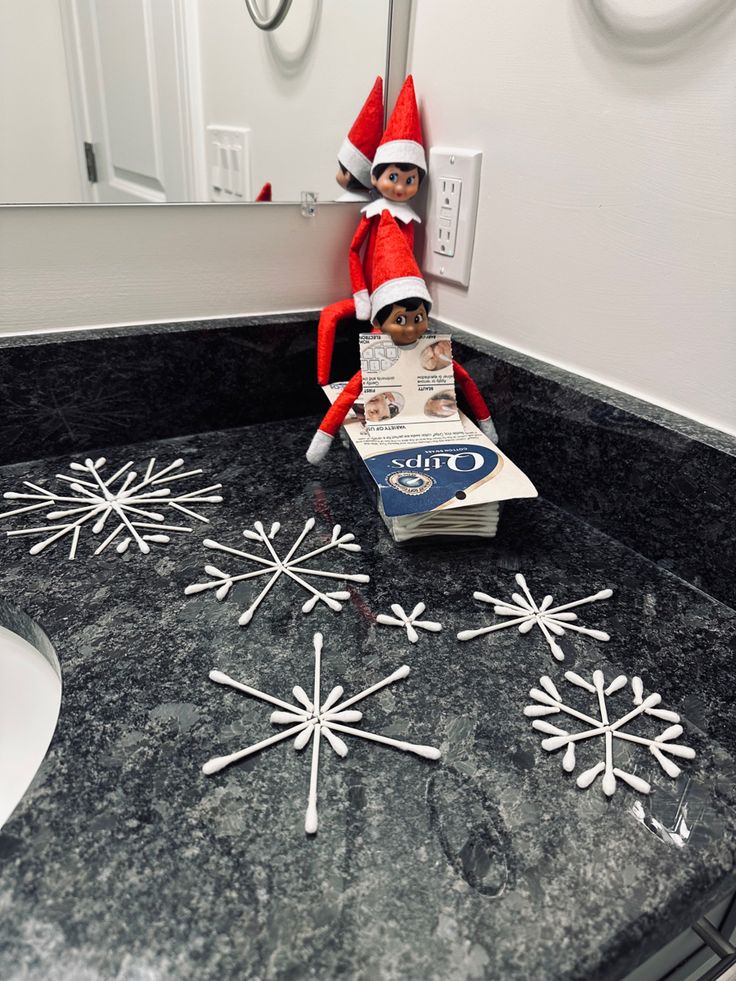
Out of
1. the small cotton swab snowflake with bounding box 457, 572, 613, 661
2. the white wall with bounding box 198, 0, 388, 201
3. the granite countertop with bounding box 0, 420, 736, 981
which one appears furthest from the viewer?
the white wall with bounding box 198, 0, 388, 201

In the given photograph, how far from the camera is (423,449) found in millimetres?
697

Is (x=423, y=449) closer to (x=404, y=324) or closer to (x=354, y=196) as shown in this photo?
(x=404, y=324)

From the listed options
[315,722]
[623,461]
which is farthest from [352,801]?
[623,461]

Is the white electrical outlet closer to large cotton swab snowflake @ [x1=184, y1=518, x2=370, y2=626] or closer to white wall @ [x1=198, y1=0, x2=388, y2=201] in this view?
white wall @ [x1=198, y1=0, x2=388, y2=201]

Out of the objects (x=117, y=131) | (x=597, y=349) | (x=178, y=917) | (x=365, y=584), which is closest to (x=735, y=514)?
(x=597, y=349)

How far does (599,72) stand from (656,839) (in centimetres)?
61

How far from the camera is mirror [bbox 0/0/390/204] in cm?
67

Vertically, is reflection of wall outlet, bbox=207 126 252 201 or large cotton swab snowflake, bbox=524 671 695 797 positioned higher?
reflection of wall outlet, bbox=207 126 252 201

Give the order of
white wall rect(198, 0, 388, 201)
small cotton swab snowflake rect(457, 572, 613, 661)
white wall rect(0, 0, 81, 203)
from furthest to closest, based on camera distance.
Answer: white wall rect(198, 0, 388, 201)
white wall rect(0, 0, 81, 203)
small cotton swab snowflake rect(457, 572, 613, 661)

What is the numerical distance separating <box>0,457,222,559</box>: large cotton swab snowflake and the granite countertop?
0.10 ft

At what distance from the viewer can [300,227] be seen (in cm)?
84

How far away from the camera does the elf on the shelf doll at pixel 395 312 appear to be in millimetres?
710

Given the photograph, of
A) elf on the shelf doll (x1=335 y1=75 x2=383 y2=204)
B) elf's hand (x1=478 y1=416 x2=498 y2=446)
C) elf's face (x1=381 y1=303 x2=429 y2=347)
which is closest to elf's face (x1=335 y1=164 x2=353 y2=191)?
elf on the shelf doll (x1=335 y1=75 x2=383 y2=204)

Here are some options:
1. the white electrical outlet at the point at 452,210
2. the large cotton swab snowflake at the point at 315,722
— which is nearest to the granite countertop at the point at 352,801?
the large cotton swab snowflake at the point at 315,722
